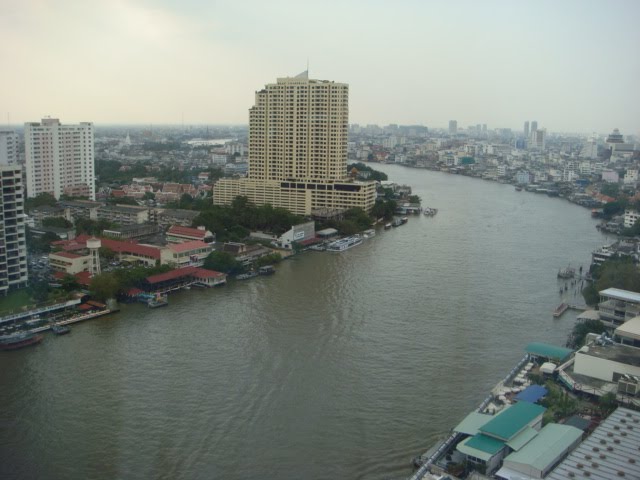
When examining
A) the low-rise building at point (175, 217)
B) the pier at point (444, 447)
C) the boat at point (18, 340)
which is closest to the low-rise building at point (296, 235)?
the low-rise building at point (175, 217)

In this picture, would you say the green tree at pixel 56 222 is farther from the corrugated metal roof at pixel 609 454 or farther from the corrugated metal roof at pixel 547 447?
the corrugated metal roof at pixel 609 454

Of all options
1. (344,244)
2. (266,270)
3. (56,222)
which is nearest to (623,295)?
(266,270)

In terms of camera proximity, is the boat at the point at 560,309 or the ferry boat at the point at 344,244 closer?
the boat at the point at 560,309

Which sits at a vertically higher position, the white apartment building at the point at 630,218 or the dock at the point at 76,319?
the white apartment building at the point at 630,218

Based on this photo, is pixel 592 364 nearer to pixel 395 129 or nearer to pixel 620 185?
pixel 620 185

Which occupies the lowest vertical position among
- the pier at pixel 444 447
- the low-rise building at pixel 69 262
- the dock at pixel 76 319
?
the pier at pixel 444 447

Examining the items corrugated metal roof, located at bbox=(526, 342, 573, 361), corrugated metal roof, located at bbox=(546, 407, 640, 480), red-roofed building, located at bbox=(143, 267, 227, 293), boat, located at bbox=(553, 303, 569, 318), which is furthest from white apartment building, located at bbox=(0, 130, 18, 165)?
corrugated metal roof, located at bbox=(546, 407, 640, 480)

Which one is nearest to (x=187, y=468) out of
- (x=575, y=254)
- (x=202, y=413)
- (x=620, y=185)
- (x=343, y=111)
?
(x=202, y=413)
